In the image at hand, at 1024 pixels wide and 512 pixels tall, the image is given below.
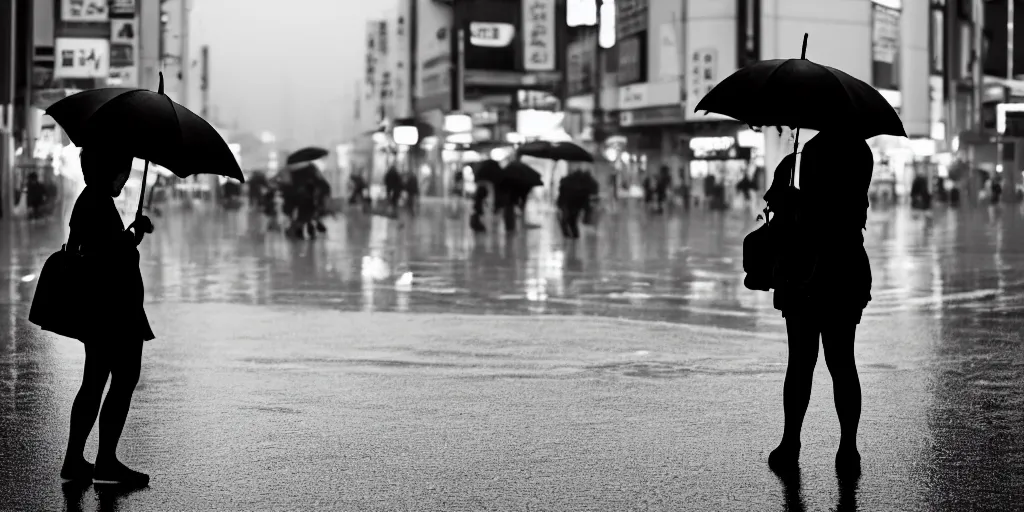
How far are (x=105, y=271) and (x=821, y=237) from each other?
3.17m

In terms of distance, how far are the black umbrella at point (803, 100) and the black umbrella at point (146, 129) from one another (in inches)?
94.8

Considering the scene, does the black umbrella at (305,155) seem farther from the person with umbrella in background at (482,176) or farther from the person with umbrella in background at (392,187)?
the person with umbrella in background at (392,187)

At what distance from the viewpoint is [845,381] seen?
22.4 ft

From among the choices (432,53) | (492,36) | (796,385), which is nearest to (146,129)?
(796,385)

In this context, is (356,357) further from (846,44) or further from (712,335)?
(846,44)

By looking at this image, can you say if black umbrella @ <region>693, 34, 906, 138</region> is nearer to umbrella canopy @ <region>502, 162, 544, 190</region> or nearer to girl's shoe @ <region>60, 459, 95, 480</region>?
girl's shoe @ <region>60, 459, 95, 480</region>

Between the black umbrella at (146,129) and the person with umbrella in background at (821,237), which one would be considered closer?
the black umbrella at (146,129)

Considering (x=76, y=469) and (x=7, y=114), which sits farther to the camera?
(x=7, y=114)

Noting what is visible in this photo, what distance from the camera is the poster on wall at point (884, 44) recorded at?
2840 inches

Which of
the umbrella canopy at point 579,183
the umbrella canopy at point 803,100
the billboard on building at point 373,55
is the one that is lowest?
the umbrella canopy at point 803,100

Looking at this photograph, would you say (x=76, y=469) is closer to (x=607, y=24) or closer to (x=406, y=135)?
(x=406, y=135)

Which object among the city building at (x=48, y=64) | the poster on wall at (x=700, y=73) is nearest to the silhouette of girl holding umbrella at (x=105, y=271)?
the city building at (x=48, y=64)

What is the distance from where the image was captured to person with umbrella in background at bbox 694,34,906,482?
6656 millimetres

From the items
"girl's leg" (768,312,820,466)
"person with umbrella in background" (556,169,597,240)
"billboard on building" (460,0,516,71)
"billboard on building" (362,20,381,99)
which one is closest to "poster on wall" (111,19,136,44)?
"person with umbrella in background" (556,169,597,240)
